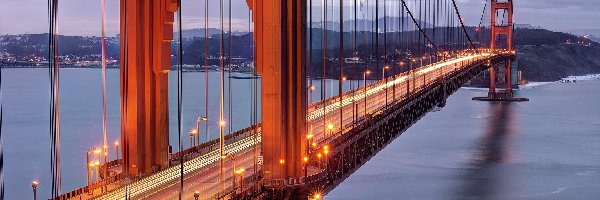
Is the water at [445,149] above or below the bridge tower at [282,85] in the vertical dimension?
below

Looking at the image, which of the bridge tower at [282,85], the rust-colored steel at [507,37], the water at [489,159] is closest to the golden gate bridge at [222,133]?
the bridge tower at [282,85]

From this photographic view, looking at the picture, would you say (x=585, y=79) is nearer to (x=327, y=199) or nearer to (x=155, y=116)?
(x=327, y=199)

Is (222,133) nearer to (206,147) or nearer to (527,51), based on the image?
(206,147)

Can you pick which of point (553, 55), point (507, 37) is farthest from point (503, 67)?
point (553, 55)

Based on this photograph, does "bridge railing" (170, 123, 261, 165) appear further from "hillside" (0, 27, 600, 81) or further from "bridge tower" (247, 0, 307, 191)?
"hillside" (0, 27, 600, 81)

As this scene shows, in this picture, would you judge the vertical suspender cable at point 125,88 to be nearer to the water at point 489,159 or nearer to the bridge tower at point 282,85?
the bridge tower at point 282,85

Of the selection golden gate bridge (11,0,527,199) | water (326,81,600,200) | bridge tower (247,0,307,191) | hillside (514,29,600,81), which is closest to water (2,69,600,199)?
water (326,81,600,200)

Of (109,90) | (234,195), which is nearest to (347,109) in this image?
(234,195)
